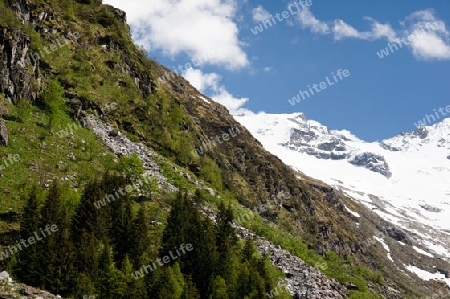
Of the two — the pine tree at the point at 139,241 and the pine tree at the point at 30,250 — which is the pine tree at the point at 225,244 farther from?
the pine tree at the point at 30,250

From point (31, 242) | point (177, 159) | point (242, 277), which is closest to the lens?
point (31, 242)

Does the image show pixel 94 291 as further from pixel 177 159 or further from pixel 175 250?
pixel 177 159

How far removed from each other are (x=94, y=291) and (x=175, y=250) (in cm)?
1506

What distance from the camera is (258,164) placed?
187750mm

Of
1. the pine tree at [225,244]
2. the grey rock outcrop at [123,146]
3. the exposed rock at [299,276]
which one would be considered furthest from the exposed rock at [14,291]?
the grey rock outcrop at [123,146]

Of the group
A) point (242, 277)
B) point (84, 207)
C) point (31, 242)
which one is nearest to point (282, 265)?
point (242, 277)

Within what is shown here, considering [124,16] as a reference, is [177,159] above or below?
below

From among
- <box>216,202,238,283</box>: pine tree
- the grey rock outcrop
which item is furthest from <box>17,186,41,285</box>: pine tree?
the grey rock outcrop

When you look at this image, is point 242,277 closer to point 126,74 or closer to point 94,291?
point 94,291

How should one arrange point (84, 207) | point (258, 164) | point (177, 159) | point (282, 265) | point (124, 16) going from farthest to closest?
point (258, 164), point (124, 16), point (177, 159), point (282, 265), point (84, 207)

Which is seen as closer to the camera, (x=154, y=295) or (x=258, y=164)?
(x=154, y=295)

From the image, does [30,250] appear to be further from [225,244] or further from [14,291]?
[225,244]

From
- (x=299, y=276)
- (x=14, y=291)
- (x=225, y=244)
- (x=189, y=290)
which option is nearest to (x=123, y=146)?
(x=225, y=244)

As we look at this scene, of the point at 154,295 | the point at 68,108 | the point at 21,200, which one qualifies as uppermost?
the point at 68,108
